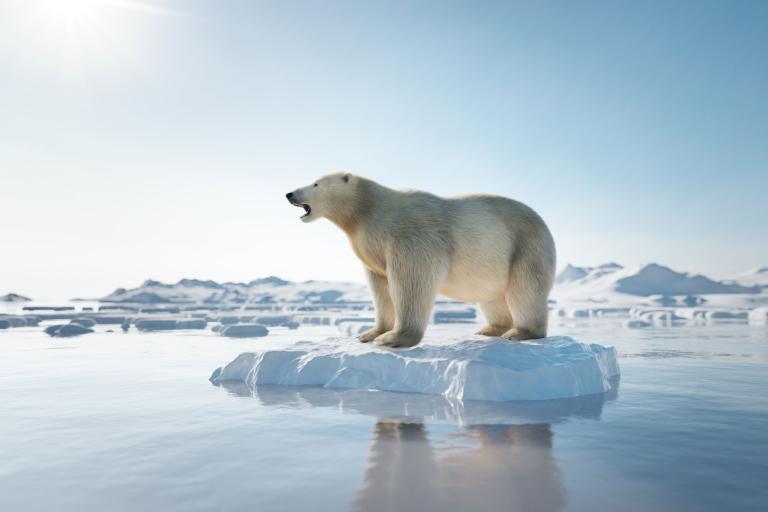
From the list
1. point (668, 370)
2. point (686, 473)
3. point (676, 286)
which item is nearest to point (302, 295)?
point (676, 286)

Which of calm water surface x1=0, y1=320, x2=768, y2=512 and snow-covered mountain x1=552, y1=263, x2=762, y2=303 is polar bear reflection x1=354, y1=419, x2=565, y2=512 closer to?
calm water surface x1=0, y1=320, x2=768, y2=512

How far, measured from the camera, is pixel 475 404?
188 inches

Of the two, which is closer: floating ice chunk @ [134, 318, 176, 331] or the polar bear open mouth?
the polar bear open mouth

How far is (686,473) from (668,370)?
5.79 m

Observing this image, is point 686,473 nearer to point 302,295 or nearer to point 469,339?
point 469,339

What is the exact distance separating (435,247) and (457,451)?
9.32ft

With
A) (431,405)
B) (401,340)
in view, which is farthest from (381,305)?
(431,405)

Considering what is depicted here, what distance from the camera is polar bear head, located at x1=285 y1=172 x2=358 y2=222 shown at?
5922 millimetres

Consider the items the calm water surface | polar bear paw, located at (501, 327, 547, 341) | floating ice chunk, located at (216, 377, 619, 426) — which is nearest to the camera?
the calm water surface

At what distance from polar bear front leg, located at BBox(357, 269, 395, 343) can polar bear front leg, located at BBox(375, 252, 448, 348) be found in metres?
0.66

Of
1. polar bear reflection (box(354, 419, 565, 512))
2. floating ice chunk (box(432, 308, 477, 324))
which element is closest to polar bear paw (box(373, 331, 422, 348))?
polar bear reflection (box(354, 419, 565, 512))

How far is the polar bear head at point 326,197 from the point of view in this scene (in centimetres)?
592

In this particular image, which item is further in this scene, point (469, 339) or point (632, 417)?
point (469, 339)

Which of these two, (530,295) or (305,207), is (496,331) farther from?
(305,207)
